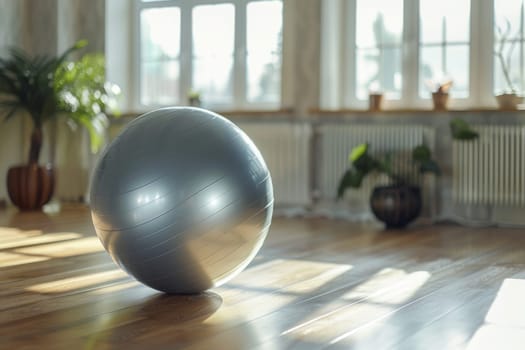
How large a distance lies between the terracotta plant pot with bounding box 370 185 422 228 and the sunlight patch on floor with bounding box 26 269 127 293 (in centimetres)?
248

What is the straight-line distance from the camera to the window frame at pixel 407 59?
5.90 meters

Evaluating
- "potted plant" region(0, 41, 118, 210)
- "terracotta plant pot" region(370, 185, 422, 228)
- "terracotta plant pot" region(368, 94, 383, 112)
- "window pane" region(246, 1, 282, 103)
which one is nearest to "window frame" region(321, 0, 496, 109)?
"terracotta plant pot" region(368, 94, 383, 112)

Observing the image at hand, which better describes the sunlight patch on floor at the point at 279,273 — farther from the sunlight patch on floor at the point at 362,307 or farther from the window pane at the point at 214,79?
the window pane at the point at 214,79

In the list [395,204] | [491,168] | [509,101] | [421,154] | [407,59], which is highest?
[407,59]

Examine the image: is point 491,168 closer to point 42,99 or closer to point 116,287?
point 116,287

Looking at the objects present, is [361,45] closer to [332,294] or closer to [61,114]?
[61,114]

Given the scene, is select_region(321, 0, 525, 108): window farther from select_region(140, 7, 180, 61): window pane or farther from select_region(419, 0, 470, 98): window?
select_region(140, 7, 180, 61): window pane

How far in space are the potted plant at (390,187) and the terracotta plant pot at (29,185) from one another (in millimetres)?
2545

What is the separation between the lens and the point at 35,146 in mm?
6730

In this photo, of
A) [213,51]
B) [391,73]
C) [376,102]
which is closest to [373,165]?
[376,102]

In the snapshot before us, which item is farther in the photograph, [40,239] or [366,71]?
[366,71]

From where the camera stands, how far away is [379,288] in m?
3.29

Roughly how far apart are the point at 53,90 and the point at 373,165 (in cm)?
281

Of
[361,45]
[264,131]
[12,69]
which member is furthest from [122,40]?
[361,45]
